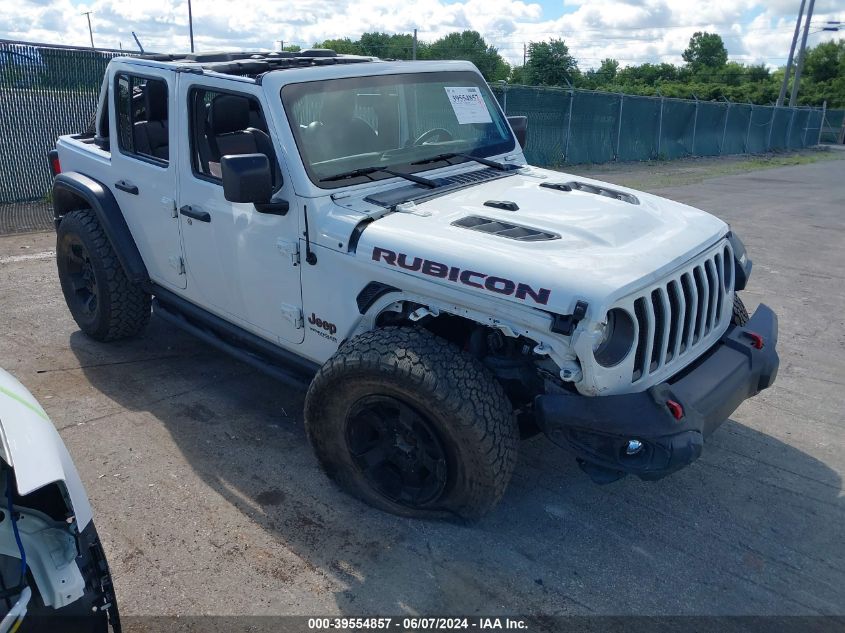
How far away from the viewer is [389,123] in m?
4.05

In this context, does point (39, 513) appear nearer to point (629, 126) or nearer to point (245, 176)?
point (245, 176)

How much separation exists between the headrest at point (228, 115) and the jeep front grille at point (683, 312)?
227 cm

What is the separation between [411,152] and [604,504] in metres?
2.12

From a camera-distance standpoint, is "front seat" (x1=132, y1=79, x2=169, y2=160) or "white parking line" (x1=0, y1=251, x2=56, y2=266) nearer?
"front seat" (x1=132, y1=79, x2=169, y2=160)

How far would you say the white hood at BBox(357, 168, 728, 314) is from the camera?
9.40 ft

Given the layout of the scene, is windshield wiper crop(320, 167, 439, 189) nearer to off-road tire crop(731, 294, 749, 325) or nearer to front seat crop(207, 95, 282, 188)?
front seat crop(207, 95, 282, 188)

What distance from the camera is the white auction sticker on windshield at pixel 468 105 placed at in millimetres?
4434

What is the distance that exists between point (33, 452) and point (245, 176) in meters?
1.57

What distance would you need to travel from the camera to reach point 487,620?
2867 mm

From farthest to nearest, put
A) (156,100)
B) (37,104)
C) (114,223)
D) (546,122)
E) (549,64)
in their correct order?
(549,64)
(546,122)
(37,104)
(114,223)
(156,100)

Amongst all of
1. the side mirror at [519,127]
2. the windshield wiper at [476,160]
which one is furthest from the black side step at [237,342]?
the side mirror at [519,127]

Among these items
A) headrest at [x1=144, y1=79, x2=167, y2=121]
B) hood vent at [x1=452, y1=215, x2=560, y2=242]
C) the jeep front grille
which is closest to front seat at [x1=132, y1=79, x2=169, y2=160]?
headrest at [x1=144, y1=79, x2=167, y2=121]

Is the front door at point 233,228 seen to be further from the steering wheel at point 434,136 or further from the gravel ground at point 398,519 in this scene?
the steering wheel at point 434,136

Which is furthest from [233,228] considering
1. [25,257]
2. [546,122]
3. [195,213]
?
[546,122]
